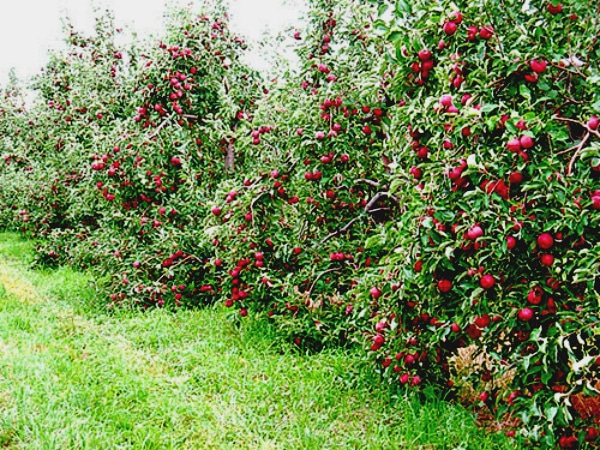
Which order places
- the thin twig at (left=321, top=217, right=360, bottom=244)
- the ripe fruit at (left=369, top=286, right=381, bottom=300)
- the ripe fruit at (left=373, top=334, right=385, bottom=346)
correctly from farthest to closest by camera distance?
the thin twig at (left=321, top=217, right=360, bottom=244) < the ripe fruit at (left=373, top=334, right=385, bottom=346) < the ripe fruit at (left=369, top=286, right=381, bottom=300)

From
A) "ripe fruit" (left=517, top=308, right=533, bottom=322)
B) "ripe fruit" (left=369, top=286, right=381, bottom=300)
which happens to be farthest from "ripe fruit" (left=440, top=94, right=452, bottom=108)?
"ripe fruit" (left=369, top=286, right=381, bottom=300)

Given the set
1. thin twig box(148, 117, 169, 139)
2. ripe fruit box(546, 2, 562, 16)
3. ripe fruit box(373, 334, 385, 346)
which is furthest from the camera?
thin twig box(148, 117, 169, 139)

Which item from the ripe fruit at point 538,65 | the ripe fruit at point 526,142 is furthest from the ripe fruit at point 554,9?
the ripe fruit at point 526,142

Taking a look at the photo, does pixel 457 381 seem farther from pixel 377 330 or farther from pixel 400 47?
pixel 400 47

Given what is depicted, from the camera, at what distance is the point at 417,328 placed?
9.75 feet

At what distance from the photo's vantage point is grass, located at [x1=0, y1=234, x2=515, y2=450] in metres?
2.79

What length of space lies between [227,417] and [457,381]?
127 cm

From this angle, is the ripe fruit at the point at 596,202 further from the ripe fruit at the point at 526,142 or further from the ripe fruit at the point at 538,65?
the ripe fruit at the point at 538,65

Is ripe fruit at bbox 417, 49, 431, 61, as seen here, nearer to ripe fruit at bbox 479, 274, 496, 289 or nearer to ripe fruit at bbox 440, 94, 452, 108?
ripe fruit at bbox 440, 94, 452, 108

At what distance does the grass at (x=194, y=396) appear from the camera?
2.79 metres

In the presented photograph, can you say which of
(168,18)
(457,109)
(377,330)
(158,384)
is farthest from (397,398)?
(168,18)

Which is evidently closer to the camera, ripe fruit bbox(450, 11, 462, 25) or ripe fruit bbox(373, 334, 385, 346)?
ripe fruit bbox(450, 11, 462, 25)

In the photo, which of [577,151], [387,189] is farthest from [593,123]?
[387,189]

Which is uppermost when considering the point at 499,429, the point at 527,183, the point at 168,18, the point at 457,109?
the point at 168,18
